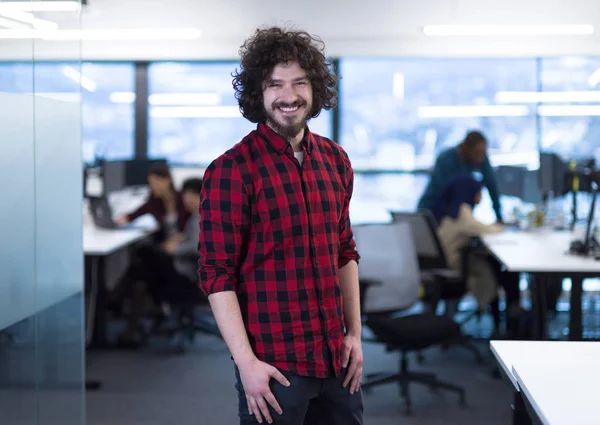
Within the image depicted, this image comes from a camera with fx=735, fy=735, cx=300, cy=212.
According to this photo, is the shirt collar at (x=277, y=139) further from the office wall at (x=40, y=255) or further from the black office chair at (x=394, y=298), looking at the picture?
the black office chair at (x=394, y=298)

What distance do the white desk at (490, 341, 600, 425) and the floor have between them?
1.79m

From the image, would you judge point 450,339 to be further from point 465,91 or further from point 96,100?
point 96,100

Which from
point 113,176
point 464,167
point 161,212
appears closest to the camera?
point 161,212

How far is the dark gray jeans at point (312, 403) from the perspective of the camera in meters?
1.69

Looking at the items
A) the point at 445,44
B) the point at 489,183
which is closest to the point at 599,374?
the point at 489,183

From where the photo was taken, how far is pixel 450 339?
3820mm

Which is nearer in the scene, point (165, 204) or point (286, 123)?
point (286, 123)

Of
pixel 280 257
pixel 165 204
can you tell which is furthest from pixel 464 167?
pixel 280 257

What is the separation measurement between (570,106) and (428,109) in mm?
1510

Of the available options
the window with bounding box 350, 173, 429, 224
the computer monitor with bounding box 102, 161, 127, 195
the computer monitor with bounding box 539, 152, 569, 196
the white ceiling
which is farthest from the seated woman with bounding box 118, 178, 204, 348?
the window with bounding box 350, 173, 429, 224

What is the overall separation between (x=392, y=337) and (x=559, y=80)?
5.26 meters

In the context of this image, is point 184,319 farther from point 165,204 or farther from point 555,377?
point 555,377

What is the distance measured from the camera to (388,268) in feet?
13.3

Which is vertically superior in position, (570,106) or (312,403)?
(570,106)
